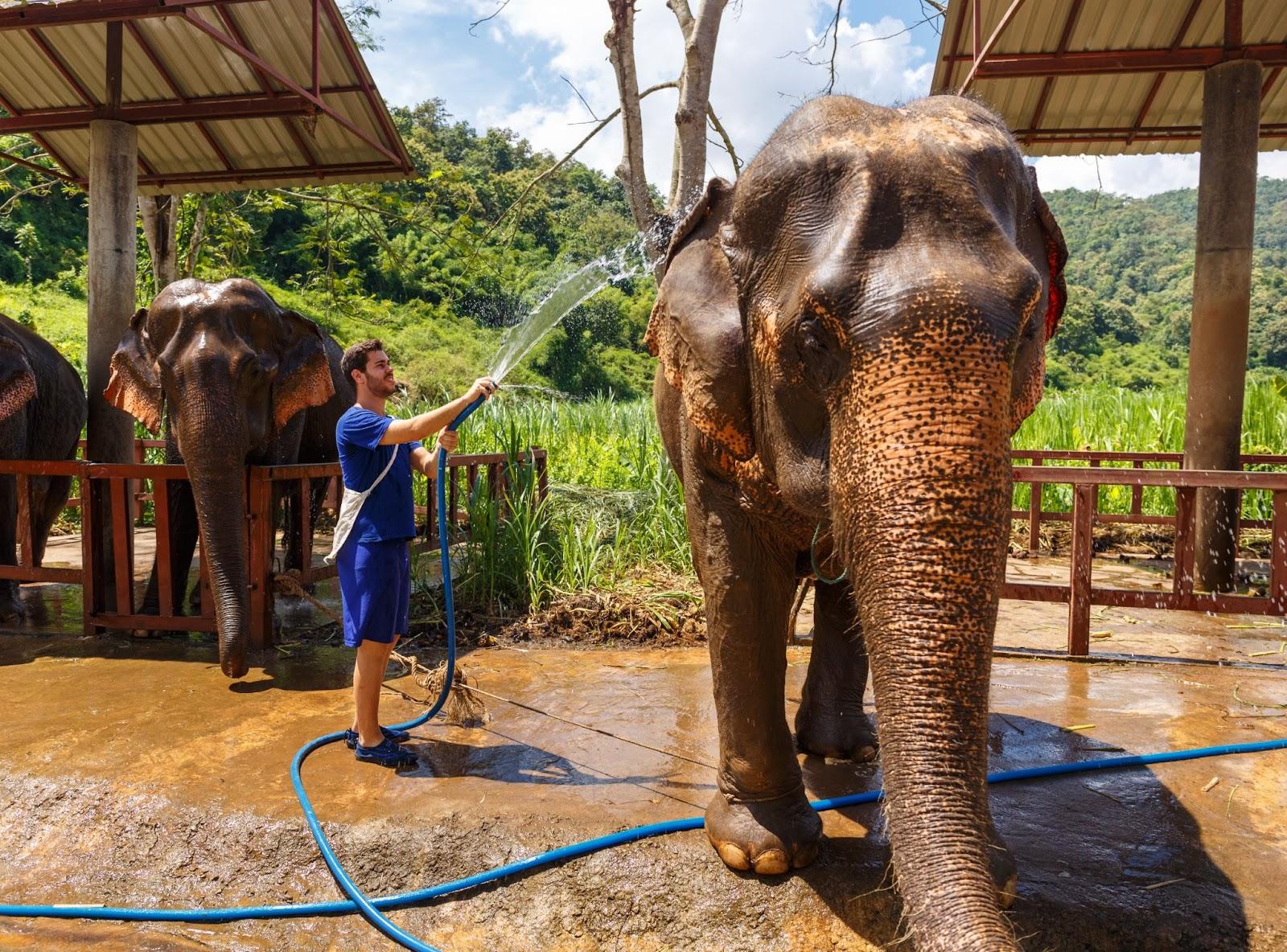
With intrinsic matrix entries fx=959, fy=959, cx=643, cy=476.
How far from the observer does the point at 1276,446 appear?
948 cm

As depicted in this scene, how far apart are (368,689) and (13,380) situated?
4139 mm

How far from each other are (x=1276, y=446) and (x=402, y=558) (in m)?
9.20

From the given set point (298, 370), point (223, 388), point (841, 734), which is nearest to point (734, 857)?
point (841, 734)

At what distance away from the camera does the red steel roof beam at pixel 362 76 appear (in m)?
6.93

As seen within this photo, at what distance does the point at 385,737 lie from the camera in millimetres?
3695

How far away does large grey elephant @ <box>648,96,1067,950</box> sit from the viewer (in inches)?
68.1

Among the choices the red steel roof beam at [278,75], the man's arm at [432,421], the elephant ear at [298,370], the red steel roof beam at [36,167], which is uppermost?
the red steel roof beam at [278,75]

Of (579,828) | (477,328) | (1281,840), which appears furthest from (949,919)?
(477,328)

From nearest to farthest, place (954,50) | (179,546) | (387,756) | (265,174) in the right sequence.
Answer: (387,756) < (179,546) < (954,50) < (265,174)

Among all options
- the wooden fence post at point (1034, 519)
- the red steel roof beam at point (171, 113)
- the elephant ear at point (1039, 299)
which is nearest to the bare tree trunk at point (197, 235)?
the red steel roof beam at point (171, 113)

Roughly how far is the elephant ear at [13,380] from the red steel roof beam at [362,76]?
3105 mm

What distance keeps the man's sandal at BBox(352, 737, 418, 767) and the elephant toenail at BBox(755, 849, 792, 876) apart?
147 centimetres

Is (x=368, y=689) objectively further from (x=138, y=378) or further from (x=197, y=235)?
(x=197, y=235)

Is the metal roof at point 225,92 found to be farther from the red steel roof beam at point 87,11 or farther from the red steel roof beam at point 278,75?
the red steel roof beam at point 87,11
